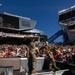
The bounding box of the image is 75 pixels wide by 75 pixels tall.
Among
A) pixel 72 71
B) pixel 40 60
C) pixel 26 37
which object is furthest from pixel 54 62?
pixel 26 37

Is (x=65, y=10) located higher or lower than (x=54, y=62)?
higher

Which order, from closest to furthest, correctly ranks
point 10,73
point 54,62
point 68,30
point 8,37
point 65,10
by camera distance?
point 10,73
point 54,62
point 8,37
point 68,30
point 65,10

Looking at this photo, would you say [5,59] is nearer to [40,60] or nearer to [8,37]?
[40,60]

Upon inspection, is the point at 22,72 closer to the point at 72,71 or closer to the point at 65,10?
the point at 72,71

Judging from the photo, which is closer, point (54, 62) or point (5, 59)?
point (5, 59)

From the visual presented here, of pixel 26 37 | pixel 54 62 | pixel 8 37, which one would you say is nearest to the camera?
pixel 54 62

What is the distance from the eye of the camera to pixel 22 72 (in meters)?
7.79

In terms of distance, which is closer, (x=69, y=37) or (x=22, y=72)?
(x=22, y=72)

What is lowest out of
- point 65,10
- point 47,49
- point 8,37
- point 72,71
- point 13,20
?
point 72,71

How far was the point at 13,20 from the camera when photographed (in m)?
53.8

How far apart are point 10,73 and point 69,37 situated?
55.5m

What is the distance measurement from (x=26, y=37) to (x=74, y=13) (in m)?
17.1

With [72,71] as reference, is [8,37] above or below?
above

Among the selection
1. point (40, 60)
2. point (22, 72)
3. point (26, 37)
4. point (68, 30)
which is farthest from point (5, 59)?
point (68, 30)
